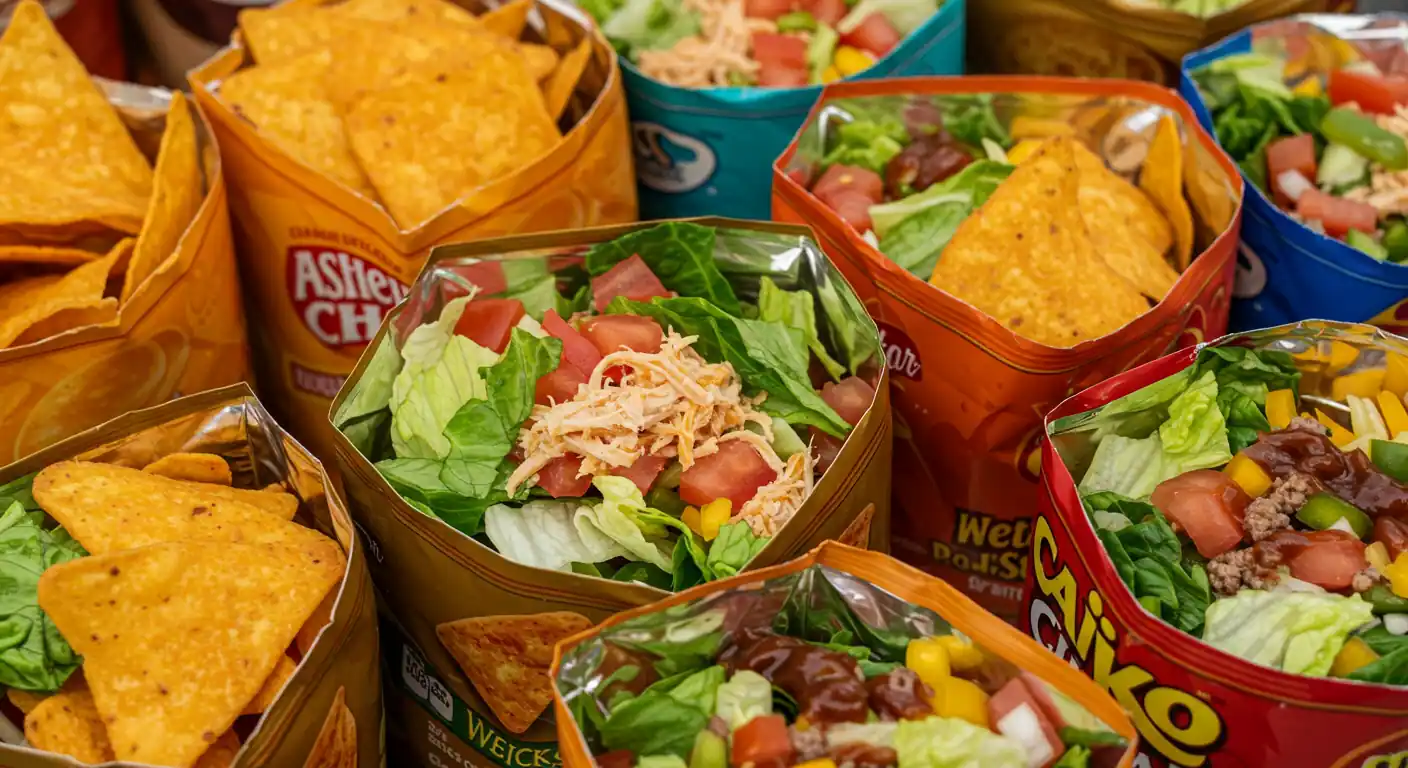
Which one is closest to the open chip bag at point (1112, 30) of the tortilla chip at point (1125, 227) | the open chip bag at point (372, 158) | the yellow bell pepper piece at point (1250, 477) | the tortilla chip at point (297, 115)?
the tortilla chip at point (1125, 227)

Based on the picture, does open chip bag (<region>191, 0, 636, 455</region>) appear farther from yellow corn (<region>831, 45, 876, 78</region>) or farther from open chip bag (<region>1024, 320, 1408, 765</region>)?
open chip bag (<region>1024, 320, 1408, 765</region>)

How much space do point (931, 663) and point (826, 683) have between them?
0.13m

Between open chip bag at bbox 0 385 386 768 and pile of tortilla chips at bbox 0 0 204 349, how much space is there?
35 centimetres

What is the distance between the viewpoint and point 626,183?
2.54 meters

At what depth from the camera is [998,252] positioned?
2.09 meters

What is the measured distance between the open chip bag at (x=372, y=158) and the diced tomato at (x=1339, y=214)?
1.33 metres

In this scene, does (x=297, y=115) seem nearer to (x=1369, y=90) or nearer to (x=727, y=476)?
(x=727, y=476)

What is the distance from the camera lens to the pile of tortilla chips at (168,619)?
5.05 feet

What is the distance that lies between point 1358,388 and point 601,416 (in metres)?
1.18

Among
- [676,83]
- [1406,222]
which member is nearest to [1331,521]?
[1406,222]

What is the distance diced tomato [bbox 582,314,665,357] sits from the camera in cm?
193

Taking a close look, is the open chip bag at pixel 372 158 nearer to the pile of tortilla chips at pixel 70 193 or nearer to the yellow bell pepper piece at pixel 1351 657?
the pile of tortilla chips at pixel 70 193

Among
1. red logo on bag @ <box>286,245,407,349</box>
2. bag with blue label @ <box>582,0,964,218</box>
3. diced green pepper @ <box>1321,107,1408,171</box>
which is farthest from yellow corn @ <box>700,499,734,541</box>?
diced green pepper @ <box>1321,107,1408,171</box>

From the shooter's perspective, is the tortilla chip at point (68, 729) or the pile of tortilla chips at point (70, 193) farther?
the pile of tortilla chips at point (70, 193)
